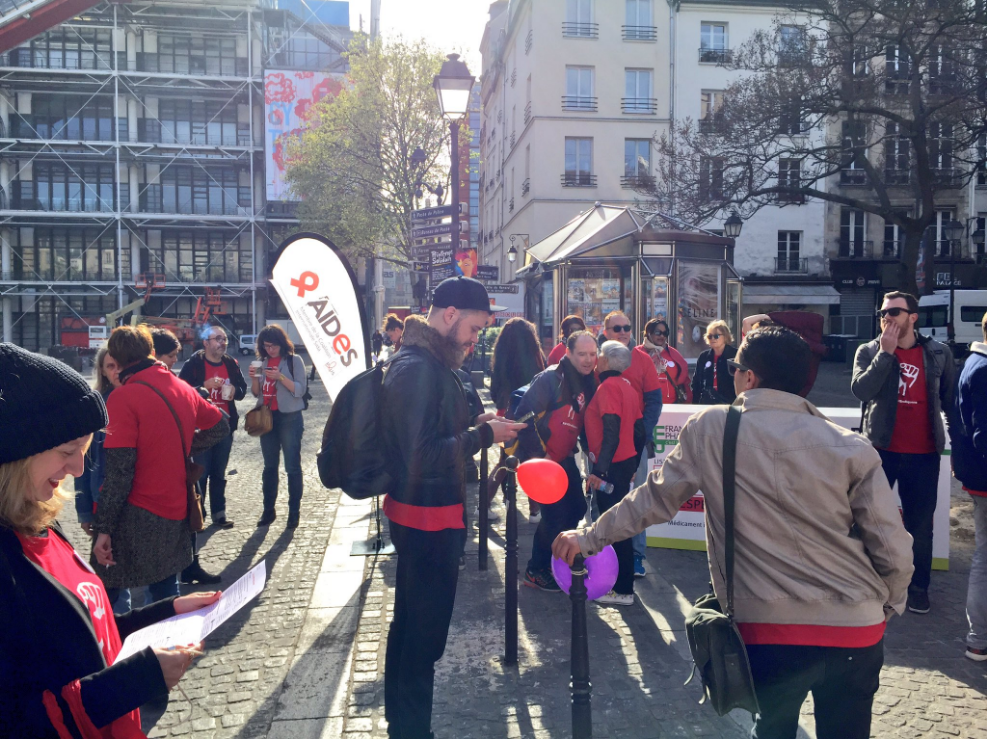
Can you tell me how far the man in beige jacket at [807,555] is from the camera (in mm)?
2186

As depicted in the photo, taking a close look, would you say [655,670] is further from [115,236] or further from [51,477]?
[115,236]

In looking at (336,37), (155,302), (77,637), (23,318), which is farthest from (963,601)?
(336,37)

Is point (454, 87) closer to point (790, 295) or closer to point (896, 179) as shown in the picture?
point (896, 179)

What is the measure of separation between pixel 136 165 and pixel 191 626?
47.9 m

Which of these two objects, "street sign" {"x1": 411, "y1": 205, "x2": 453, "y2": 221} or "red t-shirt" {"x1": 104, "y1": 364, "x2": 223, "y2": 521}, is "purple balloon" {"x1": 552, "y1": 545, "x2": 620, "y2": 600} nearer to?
"red t-shirt" {"x1": 104, "y1": 364, "x2": 223, "y2": 521}

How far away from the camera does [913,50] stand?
41.1 ft

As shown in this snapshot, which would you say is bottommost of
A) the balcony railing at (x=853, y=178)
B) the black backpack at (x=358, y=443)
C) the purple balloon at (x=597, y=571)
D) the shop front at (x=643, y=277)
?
the purple balloon at (x=597, y=571)

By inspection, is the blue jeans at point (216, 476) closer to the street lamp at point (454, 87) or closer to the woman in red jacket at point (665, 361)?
the woman in red jacket at point (665, 361)

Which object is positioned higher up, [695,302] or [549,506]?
[695,302]

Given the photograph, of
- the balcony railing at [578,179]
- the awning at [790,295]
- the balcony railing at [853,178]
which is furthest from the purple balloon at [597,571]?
the balcony railing at [853,178]

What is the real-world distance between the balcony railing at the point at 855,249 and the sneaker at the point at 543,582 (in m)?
34.9

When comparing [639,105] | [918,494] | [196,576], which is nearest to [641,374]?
[918,494]

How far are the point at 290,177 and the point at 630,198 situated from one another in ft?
48.2

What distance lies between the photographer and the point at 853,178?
112ft
